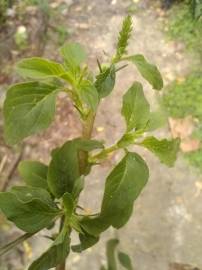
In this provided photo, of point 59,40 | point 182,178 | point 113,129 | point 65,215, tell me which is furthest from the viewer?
point 59,40

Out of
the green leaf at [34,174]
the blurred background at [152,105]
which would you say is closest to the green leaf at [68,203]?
the green leaf at [34,174]

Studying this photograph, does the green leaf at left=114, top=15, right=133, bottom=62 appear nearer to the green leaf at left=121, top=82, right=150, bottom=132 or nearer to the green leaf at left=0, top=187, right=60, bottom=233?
the green leaf at left=121, top=82, right=150, bottom=132

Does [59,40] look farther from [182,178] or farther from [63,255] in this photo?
[63,255]

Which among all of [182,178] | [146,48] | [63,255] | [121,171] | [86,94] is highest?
[86,94]

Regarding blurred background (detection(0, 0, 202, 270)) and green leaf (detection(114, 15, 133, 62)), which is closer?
green leaf (detection(114, 15, 133, 62))

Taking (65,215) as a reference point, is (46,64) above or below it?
above

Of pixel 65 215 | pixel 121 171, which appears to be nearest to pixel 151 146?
pixel 121 171

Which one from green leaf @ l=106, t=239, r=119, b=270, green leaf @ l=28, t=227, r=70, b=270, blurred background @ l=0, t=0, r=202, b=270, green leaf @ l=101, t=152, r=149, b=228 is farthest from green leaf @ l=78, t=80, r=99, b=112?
blurred background @ l=0, t=0, r=202, b=270
